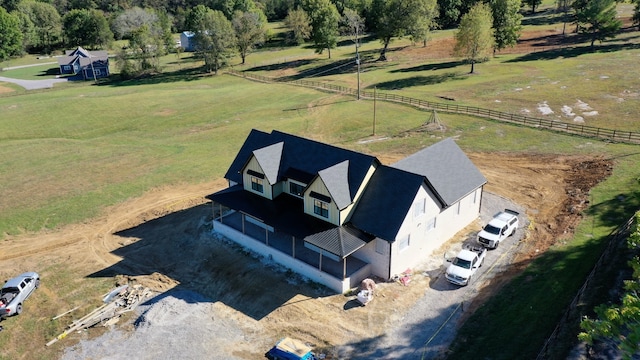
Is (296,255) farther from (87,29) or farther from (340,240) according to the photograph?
(87,29)

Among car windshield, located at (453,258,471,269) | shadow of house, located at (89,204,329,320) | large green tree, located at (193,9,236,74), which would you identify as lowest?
shadow of house, located at (89,204,329,320)

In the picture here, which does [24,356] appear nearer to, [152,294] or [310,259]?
[152,294]

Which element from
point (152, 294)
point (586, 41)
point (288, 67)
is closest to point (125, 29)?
point (288, 67)

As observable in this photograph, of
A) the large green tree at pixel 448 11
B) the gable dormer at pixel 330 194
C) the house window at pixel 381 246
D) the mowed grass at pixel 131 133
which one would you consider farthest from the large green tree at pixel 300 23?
the house window at pixel 381 246

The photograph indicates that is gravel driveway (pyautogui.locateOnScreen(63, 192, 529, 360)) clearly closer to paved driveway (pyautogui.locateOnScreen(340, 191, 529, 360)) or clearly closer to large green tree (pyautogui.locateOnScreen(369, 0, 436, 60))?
paved driveway (pyautogui.locateOnScreen(340, 191, 529, 360))

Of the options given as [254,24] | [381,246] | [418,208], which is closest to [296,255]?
[381,246]

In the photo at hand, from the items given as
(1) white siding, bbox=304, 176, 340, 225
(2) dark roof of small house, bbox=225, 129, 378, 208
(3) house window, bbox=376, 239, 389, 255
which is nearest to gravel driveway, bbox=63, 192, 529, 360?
(3) house window, bbox=376, 239, 389, 255
